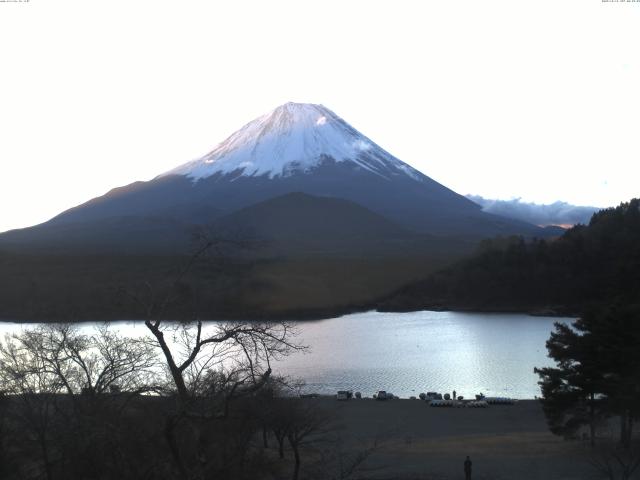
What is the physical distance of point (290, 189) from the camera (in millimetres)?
72000

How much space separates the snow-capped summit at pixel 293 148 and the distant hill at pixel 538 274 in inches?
1683

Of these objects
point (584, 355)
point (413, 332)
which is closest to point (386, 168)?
point (413, 332)

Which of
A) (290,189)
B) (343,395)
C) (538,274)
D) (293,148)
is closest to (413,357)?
(343,395)

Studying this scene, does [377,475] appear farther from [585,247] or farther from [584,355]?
[585,247]

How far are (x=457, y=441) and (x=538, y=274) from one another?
80.4 feet

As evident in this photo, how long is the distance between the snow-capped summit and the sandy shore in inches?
2553

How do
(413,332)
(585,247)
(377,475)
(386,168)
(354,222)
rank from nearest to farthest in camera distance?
(377,475) < (413,332) < (585,247) < (354,222) < (386,168)

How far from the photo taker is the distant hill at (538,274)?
30763 mm

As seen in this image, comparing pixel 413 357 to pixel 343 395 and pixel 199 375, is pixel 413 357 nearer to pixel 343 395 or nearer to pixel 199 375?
pixel 343 395

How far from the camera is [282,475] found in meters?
7.19

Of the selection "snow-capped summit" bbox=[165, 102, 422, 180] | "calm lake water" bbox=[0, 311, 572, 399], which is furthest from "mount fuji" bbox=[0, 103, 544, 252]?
"calm lake water" bbox=[0, 311, 572, 399]

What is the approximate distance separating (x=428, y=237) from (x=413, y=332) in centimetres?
3293

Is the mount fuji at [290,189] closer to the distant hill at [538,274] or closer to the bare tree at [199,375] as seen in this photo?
the distant hill at [538,274]

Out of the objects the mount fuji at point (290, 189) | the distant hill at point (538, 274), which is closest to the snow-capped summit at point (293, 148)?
the mount fuji at point (290, 189)
